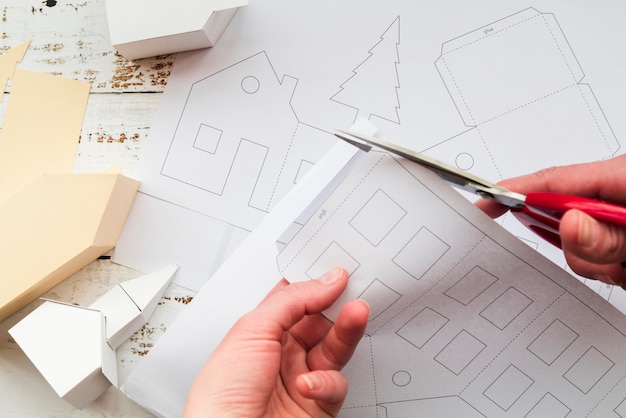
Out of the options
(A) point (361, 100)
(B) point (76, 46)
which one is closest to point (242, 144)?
(A) point (361, 100)

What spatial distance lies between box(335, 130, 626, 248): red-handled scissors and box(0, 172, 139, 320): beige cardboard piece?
0.36 metres

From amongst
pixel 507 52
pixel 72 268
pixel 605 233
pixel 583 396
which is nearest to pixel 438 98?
pixel 507 52

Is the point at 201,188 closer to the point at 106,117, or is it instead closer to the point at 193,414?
the point at 106,117

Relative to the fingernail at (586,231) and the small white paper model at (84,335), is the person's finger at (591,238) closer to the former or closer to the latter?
the fingernail at (586,231)

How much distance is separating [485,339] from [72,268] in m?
0.56

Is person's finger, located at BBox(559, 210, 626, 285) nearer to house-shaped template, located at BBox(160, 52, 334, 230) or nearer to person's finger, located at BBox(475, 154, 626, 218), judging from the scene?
person's finger, located at BBox(475, 154, 626, 218)

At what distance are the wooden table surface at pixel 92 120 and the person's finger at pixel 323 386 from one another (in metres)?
0.26

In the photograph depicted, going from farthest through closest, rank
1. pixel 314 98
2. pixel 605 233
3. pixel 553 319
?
pixel 314 98 < pixel 553 319 < pixel 605 233

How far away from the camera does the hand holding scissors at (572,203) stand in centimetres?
47

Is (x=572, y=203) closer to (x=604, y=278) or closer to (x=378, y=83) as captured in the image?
(x=604, y=278)

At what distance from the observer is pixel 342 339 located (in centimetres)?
56

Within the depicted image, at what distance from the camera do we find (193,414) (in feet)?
1.81

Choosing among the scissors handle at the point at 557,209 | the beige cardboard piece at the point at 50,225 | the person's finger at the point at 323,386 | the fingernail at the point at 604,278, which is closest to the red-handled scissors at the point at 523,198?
the scissors handle at the point at 557,209

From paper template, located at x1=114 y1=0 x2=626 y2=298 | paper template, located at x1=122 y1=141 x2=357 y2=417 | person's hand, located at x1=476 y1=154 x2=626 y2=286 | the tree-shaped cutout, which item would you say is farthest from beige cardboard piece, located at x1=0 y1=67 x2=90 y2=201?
person's hand, located at x1=476 y1=154 x2=626 y2=286
